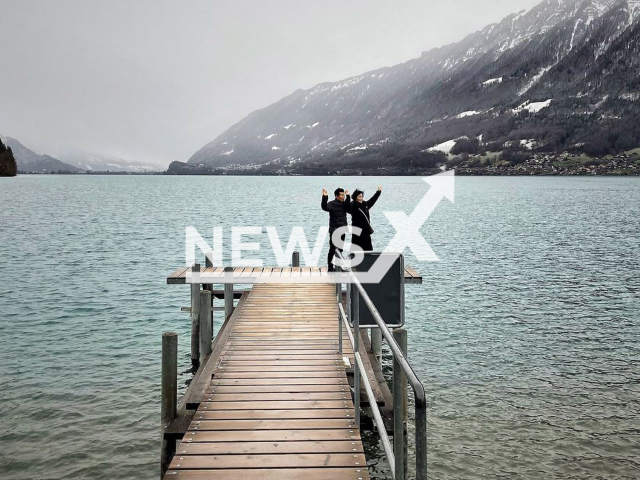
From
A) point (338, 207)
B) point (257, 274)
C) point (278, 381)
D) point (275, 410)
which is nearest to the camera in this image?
point (275, 410)

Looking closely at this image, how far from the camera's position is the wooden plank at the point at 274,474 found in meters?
5.90

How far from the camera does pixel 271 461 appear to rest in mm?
6238

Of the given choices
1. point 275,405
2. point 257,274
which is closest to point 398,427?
point 275,405

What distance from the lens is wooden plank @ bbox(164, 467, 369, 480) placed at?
590 centimetres

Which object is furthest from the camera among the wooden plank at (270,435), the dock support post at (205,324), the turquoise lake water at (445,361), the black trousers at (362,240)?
the black trousers at (362,240)

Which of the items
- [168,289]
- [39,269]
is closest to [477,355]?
[168,289]

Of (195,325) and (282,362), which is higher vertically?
(282,362)

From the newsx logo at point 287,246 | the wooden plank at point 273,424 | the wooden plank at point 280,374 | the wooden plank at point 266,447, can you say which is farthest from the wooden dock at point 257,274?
the wooden plank at point 266,447

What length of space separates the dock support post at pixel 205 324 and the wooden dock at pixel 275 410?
6.60ft

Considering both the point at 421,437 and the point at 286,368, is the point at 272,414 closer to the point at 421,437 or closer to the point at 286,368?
the point at 286,368

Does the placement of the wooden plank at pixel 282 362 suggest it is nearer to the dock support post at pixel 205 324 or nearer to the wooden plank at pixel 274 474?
the wooden plank at pixel 274 474

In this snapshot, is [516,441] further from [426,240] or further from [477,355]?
[426,240]

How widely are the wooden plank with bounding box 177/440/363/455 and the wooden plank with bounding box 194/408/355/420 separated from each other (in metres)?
0.73

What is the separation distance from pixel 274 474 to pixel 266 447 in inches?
23.5
